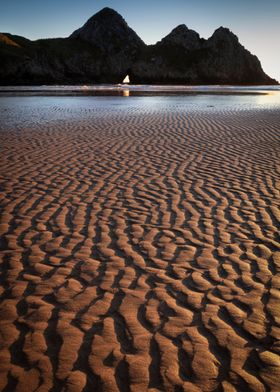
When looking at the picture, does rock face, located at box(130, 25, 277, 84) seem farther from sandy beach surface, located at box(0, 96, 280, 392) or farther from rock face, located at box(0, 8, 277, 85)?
sandy beach surface, located at box(0, 96, 280, 392)

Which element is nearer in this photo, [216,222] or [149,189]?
[216,222]

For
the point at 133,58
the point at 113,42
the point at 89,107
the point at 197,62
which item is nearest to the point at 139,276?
the point at 89,107

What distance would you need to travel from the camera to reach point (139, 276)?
464 centimetres

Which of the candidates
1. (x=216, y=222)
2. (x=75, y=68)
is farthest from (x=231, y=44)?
(x=216, y=222)

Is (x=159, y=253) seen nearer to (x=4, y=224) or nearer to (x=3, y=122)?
(x=4, y=224)

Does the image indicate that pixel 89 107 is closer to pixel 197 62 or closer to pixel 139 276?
pixel 139 276

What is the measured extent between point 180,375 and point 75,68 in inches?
6403

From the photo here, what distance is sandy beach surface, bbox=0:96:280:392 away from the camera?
319 cm

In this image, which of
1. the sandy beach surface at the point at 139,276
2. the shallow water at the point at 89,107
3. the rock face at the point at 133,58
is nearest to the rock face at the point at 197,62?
the rock face at the point at 133,58

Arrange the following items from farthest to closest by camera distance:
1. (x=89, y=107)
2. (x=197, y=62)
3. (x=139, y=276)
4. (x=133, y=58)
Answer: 1. (x=133, y=58)
2. (x=197, y=62)
3. (x=89, y=107)
4. (x=139, y=276)

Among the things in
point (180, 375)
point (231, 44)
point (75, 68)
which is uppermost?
point (231, 44)

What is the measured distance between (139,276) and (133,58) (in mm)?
188995

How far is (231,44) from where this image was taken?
558 feet

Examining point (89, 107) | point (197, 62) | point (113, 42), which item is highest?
point (113, 42)
